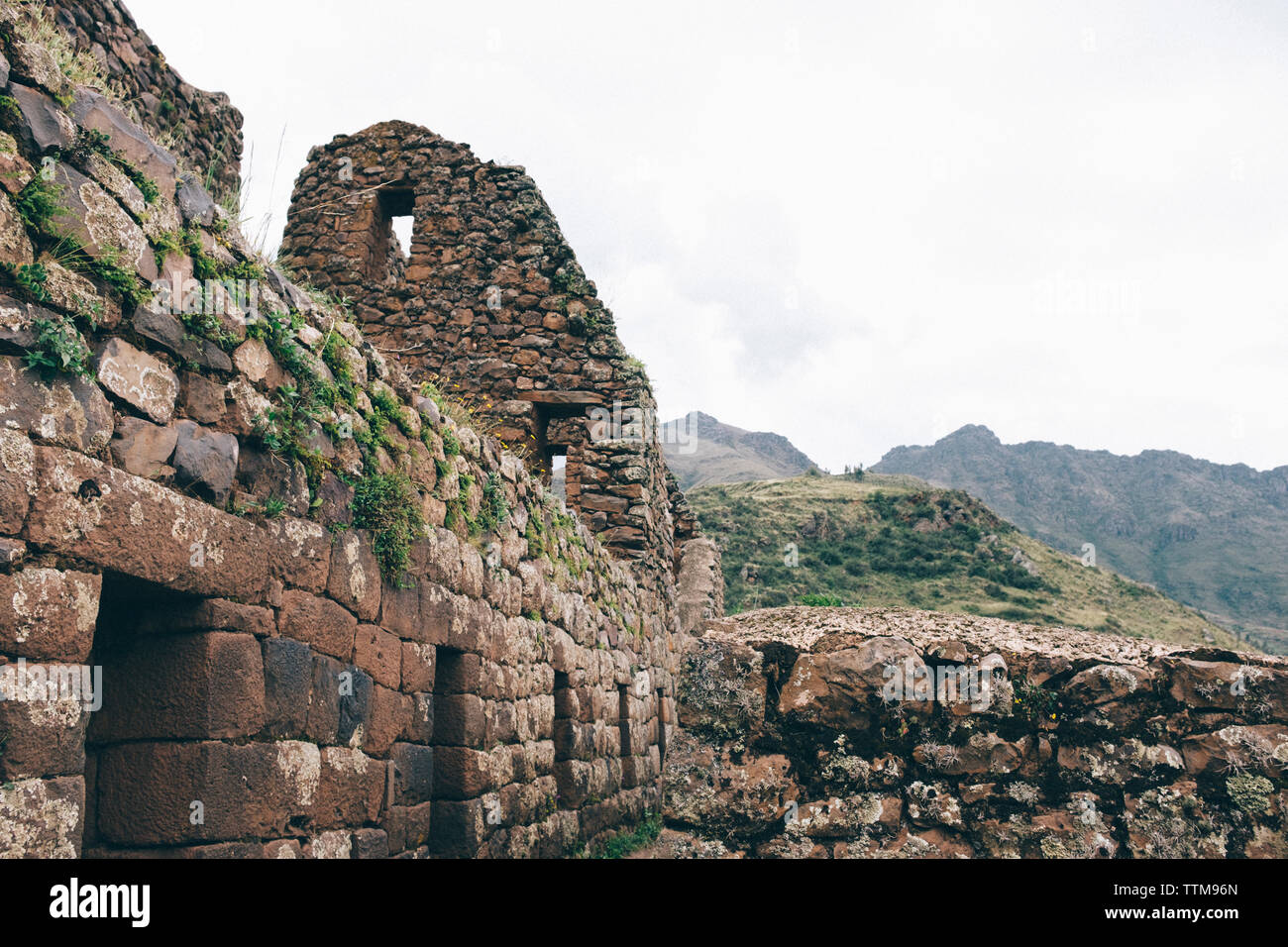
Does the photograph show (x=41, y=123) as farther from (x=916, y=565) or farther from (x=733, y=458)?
(x=733, y=458)

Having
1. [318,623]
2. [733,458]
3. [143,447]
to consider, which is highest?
A: [733,458]

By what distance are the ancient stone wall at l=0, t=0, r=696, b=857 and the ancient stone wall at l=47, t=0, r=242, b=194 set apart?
1.86 m

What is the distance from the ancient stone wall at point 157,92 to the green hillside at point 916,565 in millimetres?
18857

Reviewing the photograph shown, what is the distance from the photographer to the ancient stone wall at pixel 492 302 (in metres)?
10.5

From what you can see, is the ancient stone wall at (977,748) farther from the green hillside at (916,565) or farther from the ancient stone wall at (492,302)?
the green hillside at (916,565)

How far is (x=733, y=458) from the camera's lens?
114812 millimetres

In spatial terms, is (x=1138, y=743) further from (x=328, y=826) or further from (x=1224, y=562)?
(x=1224, y=562)

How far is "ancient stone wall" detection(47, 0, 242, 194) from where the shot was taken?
18.7 feet

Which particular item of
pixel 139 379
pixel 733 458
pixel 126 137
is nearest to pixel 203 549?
pixel 139 379

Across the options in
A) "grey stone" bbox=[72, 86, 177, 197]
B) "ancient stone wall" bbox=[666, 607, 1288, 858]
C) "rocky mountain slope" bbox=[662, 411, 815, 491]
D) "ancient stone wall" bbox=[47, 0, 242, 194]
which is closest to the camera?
"grey stone" bbox=[72, 86, 177, 197]

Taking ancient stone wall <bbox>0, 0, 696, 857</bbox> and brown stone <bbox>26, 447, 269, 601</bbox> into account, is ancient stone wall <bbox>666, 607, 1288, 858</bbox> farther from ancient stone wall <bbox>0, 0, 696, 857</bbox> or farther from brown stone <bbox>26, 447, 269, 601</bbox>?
brown stone <bbox>26, 447, 269, 601</bbox>

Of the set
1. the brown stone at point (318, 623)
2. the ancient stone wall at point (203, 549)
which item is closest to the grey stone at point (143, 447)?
the ancient stone wall at point (203, 549)

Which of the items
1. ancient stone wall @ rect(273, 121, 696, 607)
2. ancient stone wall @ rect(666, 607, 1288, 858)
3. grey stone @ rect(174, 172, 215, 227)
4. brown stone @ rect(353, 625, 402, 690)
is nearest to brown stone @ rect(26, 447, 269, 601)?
brown stone @ rect(353, 625, 402, 690)

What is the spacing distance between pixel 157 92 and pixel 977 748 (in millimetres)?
7323
